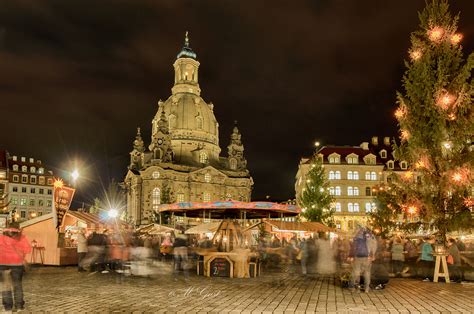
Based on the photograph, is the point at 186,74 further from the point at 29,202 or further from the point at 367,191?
the point at 367,191

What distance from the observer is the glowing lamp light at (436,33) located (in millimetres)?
21391

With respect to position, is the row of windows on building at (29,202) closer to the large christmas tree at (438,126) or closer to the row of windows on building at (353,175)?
the row of windows on building at (353,175)

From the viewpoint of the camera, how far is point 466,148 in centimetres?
2075

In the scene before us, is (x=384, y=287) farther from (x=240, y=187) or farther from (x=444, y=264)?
(x=240, y=187)

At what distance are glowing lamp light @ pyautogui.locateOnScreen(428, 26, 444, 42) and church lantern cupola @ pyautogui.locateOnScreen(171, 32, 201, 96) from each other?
98287 mm

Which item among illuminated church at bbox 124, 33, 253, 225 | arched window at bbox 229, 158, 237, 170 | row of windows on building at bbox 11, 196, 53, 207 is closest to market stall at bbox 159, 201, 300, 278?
illuminated church at bbox 124, 33, 253, 225

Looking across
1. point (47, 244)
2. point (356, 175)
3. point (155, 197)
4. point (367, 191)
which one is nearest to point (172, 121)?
point (155, 197)

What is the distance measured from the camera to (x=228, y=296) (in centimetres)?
1382

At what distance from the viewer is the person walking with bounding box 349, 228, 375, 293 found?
1506cm

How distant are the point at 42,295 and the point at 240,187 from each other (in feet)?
317

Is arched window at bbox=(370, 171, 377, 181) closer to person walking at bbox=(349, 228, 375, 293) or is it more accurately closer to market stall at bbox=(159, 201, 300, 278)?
market stall at bbox=(159, 201, 300, 278)

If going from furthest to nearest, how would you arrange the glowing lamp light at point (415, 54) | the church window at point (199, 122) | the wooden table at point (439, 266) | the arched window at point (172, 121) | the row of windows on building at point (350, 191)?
the church window at point (199, 122) → the arched window at point (172, 121) → the row of windows on building at point (350, 191) → the glowing lamp light at point (415, 54) → the wooden table at point (439, 266)

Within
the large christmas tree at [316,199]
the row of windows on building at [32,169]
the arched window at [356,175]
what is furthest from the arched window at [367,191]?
the row of windows on building at [32,169]

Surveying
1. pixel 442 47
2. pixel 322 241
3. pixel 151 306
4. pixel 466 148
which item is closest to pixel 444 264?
pixel 466 148
